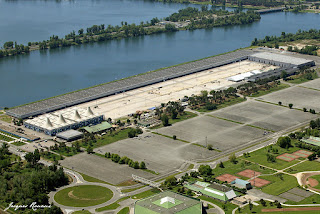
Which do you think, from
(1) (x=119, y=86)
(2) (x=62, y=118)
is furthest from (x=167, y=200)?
(1) (x=119, y=86)

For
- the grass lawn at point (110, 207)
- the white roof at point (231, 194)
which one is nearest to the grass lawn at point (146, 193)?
the grass lawn at point (110, 207)

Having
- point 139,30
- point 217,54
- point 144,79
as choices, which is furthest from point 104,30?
point 144,79

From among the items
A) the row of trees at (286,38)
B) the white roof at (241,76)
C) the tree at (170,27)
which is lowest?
the white roof at (241,76)

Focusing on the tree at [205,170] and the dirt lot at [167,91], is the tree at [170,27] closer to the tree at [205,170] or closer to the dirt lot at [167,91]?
the dirt lot at [167,91]

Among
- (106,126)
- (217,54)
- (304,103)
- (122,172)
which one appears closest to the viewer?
(122,172)

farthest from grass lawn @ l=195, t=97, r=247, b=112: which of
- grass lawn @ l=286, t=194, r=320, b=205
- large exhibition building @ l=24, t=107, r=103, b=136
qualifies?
grass lawn @ l=286, t=194, r=320, b=205

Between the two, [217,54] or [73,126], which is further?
[217,54]

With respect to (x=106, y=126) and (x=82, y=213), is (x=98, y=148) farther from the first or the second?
(x=82, y=213)
